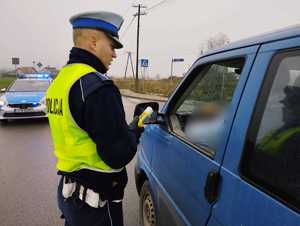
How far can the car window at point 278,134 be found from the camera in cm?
132

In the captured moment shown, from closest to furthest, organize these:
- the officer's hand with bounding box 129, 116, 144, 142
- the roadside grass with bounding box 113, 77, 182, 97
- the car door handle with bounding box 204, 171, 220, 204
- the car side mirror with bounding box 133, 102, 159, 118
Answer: the car door handle with bounding box 204, 171, 220, 204 < the officer's hand with bounding box 129, 116, 144, 142 < the car side mirror with bounding box 133, 102, 159, 118 < the roadside grass with bounding box 113, 77, 182, 97

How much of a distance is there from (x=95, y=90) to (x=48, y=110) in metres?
0.52

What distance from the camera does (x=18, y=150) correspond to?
22.8ft

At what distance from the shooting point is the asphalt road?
380 cm

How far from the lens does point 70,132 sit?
1864mm

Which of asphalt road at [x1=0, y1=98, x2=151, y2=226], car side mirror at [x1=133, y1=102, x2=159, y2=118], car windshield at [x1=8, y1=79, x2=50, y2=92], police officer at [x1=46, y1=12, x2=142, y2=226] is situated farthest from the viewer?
car windshield at [x1=8, y1=79, x2=50, y2=92]

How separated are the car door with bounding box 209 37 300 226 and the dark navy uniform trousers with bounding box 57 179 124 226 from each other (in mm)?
737

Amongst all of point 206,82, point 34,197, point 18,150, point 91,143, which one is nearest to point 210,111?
point 206,82

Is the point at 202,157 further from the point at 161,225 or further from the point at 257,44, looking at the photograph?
the point at 161,225

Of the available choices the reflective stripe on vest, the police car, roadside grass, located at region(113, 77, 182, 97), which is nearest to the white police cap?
the reflective stripe on vest

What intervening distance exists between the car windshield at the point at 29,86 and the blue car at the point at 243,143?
32.7ft

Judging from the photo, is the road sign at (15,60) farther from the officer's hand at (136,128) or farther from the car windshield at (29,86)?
the officer's hand at (136,128)

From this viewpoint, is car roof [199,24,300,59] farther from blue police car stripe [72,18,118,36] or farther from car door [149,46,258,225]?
blue police car stripe [72,18,118,36]

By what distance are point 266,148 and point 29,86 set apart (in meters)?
11.2
